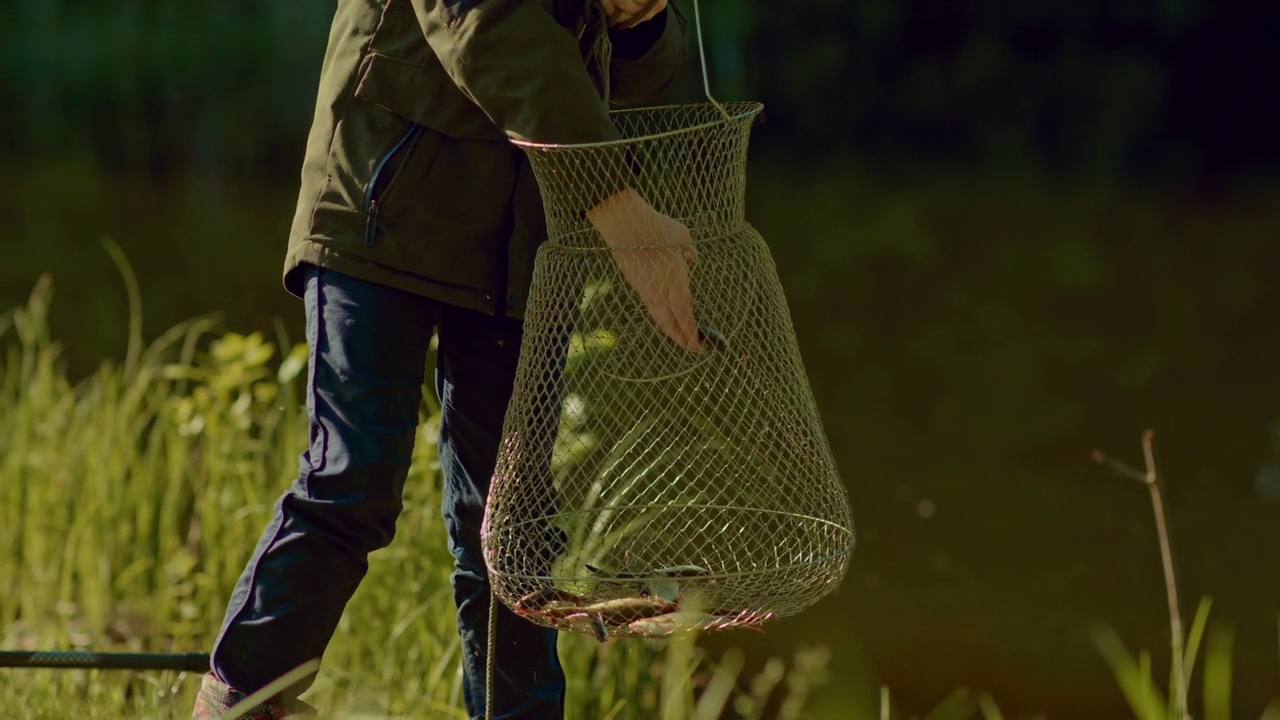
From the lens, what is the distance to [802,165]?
39.9ft

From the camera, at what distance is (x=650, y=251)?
1.83 meters

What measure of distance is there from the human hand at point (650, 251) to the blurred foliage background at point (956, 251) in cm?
137

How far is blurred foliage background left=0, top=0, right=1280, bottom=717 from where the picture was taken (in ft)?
13.8

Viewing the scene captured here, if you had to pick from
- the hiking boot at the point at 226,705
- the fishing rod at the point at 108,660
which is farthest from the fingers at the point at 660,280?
the fishing rod at the point at 108,660

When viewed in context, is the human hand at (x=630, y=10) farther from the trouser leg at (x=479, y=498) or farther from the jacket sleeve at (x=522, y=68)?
the trouser leg at (x=479, y=498)

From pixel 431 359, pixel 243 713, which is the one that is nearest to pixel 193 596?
pixel 431 359

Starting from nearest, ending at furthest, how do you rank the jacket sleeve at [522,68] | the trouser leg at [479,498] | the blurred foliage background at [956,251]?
the jacket sleeve at [522,68] < the trouser leg at [479,498] < the blurred foliage background at [956,251]

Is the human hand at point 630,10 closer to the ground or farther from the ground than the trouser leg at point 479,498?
farther from the ground

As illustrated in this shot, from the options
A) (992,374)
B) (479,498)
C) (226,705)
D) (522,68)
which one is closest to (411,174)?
(522,68)

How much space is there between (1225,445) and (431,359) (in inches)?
109

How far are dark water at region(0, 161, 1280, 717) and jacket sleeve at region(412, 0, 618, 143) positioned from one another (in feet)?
3.78

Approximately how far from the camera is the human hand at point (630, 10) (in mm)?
1926

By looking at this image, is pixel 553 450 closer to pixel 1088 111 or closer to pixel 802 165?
pixel 802 165

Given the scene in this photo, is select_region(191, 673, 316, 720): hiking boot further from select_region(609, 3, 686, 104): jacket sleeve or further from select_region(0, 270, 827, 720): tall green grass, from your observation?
select_region(609, 3, 686, 104): jacket sleeve
